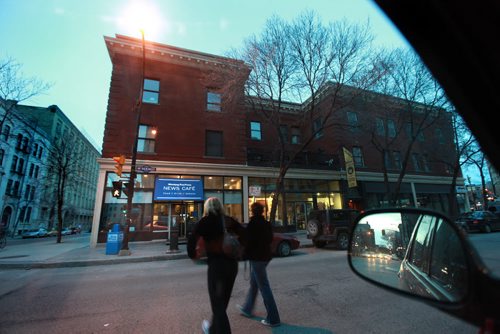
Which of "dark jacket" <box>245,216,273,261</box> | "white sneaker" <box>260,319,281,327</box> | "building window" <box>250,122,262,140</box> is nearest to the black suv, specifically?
"dark jacket" <box>245,216,273,261</box>

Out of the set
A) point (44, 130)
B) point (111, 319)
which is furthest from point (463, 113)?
point (44, 130)

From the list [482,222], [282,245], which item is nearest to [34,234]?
[282,245]

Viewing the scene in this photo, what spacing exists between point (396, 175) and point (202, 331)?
2584cm

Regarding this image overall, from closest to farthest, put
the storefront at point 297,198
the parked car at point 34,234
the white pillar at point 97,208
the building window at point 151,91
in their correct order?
the white pillar at point 97,208 < the building window at point 151,91 < the storefront at point 297,198 < the parked car at point 34,234

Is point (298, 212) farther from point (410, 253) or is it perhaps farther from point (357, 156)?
point (410, 253)

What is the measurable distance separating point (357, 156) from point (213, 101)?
14395 millimetres

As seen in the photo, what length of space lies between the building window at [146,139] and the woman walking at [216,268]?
48.9ft

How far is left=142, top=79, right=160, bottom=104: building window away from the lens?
1819cm

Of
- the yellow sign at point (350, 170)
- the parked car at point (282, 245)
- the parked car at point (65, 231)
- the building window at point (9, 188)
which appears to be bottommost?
the parked car at point (65, 231)

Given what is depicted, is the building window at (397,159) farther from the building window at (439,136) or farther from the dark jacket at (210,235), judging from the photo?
the dark jacket at (210,235)

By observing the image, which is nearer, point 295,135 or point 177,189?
point 177,189

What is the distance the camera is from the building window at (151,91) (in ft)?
59.7

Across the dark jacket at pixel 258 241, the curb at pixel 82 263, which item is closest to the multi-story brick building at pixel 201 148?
the curb at pixel 82 263

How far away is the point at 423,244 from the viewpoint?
6.35 ft
